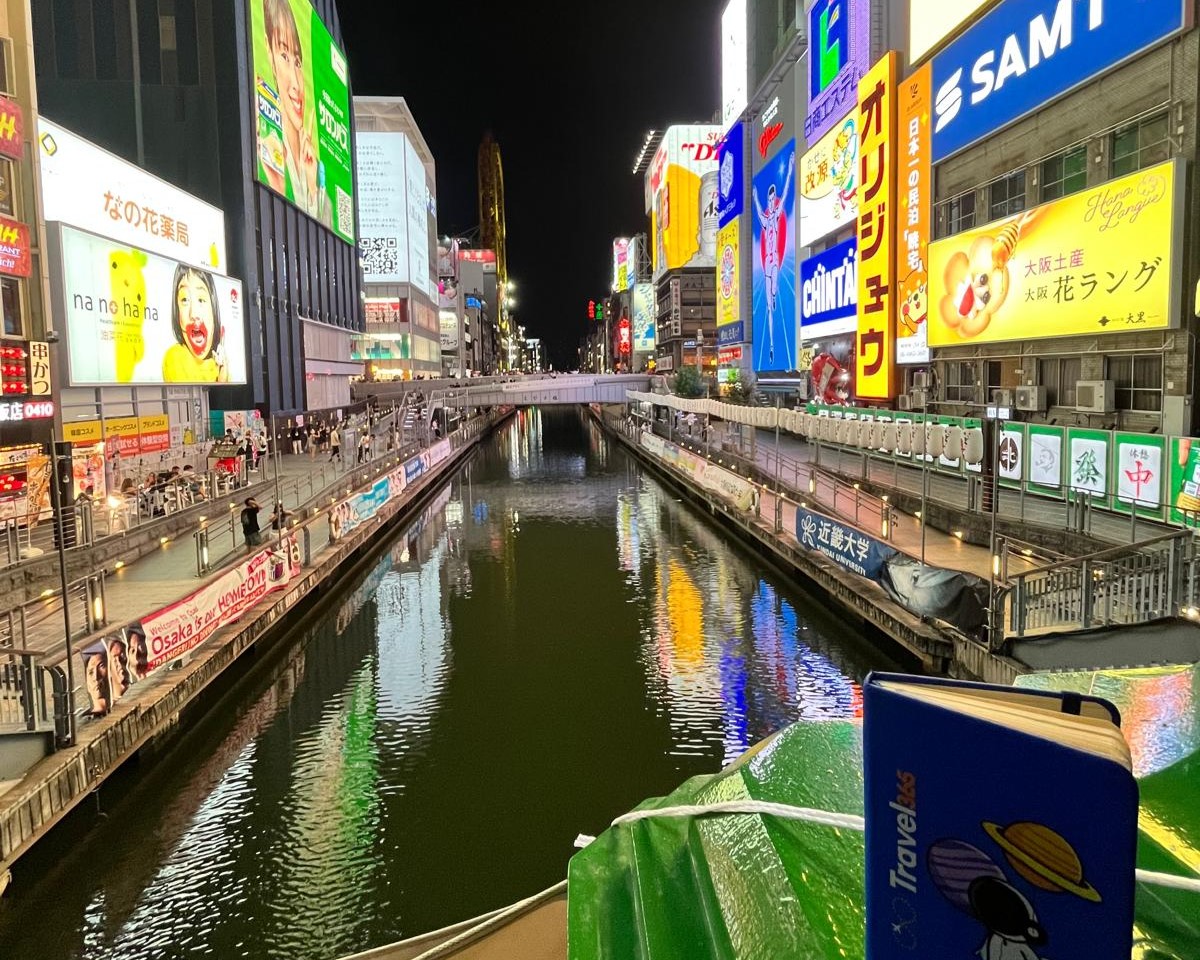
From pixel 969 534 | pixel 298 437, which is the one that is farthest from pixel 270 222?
pixel 969 534

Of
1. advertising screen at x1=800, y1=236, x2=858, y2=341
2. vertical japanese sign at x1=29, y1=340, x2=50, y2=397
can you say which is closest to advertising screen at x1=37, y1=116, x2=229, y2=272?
vertical japanese sign at x1=29, y1=340, x2=50, y2=397

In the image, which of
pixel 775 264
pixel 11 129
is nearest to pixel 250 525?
pixel 11 129

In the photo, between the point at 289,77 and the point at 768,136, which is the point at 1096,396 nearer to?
the point at 768,136

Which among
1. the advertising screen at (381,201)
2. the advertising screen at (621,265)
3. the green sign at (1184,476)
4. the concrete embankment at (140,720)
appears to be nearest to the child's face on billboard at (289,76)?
the advertising screen at (381,201)

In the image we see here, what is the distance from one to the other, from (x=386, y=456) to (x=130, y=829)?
3597 cm

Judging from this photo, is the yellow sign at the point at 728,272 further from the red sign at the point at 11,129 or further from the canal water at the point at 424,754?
the red sign at the point at 11,129

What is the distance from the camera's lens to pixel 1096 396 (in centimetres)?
2138

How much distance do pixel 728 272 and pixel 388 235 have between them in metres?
39.4

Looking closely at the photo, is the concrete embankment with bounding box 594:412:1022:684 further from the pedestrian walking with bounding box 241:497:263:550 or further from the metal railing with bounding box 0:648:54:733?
the pedestrian walking with bounding box 241:497:263:550

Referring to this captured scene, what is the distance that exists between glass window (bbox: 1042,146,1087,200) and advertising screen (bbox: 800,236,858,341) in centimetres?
1461

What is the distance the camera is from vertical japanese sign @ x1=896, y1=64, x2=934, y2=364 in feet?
104

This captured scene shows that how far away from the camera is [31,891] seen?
29.6ft

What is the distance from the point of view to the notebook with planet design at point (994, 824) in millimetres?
1531

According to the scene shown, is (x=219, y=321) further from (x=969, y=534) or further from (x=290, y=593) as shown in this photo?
(x=969, y=534)
